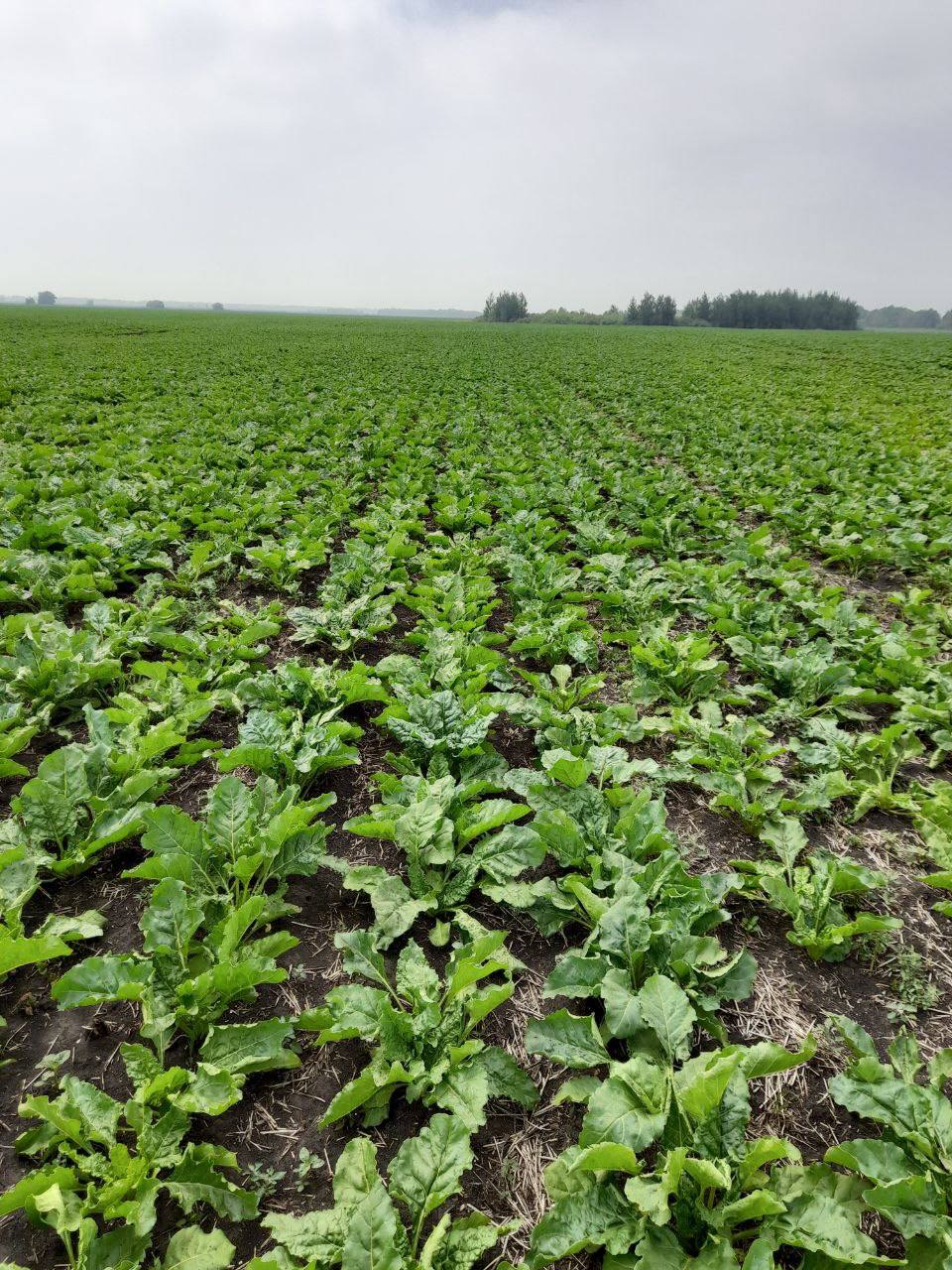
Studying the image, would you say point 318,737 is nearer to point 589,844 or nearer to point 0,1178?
point 589,844

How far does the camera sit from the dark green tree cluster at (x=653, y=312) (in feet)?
349

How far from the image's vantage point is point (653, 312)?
108m

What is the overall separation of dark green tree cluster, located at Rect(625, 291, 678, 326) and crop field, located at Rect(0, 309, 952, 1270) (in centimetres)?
11721

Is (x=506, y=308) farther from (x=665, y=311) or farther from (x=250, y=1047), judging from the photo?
(x=250, y=1047)

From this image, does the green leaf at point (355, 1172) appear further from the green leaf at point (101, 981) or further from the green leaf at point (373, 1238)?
the green leaf at point (101, 981)

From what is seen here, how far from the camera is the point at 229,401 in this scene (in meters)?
13.8

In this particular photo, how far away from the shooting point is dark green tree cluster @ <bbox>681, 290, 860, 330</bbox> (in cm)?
10050

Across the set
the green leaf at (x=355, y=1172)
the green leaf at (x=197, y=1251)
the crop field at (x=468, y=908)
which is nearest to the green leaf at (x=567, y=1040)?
the crop field at (x=468, y=908)

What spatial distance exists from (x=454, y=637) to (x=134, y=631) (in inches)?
88.7

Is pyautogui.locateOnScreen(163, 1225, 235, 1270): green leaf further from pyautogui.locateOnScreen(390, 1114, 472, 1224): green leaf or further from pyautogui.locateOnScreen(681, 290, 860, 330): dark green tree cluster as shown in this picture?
pyautogui.locateOnScreen(681, 290, 860, 330): dark green tree cluster

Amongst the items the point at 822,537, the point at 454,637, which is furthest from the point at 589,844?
the point at 822,537

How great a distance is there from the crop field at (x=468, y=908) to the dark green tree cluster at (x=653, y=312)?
385 ft

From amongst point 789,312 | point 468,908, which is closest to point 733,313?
point 789,312

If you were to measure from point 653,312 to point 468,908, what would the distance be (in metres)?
124
